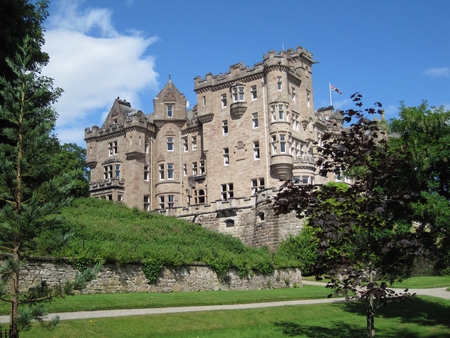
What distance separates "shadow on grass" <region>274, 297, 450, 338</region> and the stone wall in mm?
6363

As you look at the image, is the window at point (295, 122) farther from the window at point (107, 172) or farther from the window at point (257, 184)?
the window at point (107, 172)

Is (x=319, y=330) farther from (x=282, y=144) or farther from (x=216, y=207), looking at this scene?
(x=282, y=144)

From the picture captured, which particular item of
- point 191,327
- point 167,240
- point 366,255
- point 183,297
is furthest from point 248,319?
point 167,240

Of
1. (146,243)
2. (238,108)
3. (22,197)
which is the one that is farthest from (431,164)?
(238,108)

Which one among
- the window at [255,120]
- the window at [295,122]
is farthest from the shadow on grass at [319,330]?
the window at [295,122]

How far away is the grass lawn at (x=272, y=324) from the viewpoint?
48.8 feet

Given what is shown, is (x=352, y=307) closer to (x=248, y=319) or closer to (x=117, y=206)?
(x=248, y=319)

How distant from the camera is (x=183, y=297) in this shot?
21391mm

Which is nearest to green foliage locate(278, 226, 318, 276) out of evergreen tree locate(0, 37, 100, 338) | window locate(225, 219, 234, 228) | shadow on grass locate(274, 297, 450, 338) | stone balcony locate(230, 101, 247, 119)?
window locate(225, 219, 234, 228)

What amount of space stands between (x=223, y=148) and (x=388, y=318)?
3185 cm

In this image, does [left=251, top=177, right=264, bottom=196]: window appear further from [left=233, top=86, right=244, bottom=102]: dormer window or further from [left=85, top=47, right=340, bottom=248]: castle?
[left=233, top=86, right=244, bottom=102]: dormer window

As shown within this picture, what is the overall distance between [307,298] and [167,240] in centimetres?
1091

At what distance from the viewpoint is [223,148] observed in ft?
170

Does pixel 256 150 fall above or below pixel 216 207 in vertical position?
above
